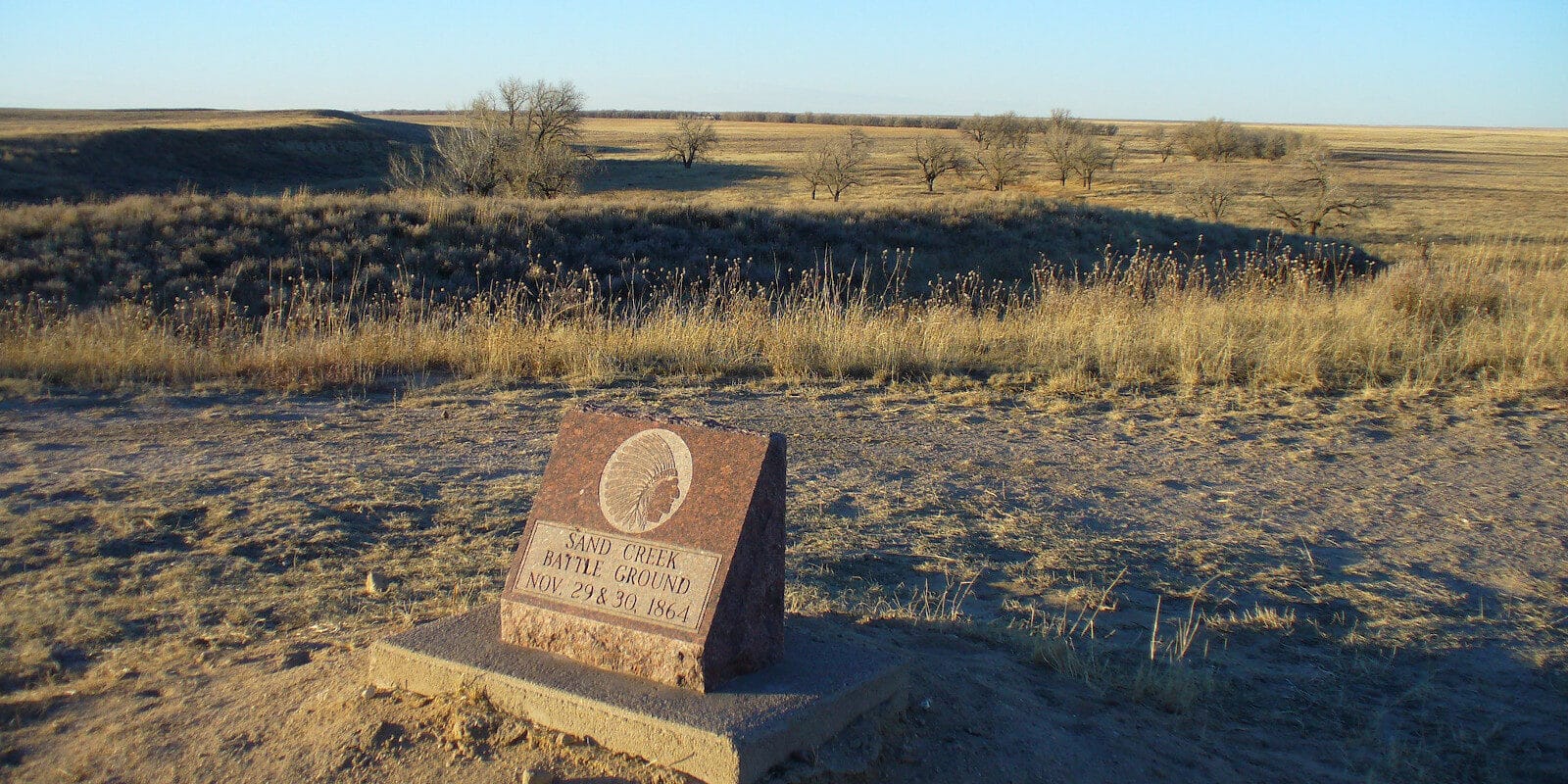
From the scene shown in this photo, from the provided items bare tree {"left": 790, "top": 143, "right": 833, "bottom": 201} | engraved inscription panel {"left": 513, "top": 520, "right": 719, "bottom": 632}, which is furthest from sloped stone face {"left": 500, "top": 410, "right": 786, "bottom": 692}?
bare tree {"left": 790, "top": 143, "right": 833, "bottom": 201}

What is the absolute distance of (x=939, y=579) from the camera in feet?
15.0

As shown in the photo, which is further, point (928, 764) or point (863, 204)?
point (863, 204)

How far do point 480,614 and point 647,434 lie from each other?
0.88 m

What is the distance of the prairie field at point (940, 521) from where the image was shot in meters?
3.19

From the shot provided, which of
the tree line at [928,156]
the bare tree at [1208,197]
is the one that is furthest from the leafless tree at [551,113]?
the bare tree at [1208,197]

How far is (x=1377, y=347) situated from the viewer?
892 centimetres

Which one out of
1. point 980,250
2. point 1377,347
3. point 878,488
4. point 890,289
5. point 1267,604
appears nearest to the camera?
point 1267,604

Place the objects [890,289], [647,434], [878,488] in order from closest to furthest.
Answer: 1. [647,434]
2. [878,488]
3. [890,289]

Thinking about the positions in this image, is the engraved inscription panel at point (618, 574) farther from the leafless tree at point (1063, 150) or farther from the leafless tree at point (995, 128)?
the leafless tree at point (995, 128)

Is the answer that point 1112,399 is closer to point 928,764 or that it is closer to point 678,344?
point 678,344

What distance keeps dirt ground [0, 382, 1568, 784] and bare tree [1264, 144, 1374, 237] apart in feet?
98.5

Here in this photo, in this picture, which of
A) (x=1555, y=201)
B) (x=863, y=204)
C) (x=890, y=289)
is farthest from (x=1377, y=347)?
(x=1555, y=201)

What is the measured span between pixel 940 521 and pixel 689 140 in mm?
59550

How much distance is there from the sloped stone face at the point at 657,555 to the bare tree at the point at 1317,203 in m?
34.0
